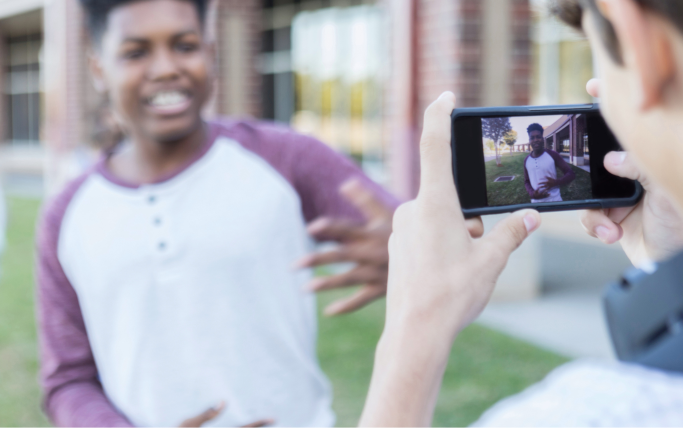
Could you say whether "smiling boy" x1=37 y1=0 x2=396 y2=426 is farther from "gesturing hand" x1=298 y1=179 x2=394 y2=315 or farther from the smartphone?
the smartphone

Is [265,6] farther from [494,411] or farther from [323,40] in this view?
[494,411]

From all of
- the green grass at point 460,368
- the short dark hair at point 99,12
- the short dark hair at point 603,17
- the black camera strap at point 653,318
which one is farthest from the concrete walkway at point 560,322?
the black camera strap at point 653,318

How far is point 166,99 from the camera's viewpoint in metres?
1.90

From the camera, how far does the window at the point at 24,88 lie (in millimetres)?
19656

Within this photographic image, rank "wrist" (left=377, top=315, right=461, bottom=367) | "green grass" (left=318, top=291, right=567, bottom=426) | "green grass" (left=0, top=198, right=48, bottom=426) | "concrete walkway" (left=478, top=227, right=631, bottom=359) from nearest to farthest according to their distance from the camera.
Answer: "wrist" (left=377, top=315, right=461, bottom=367) < "green grass" (left=318, top=291, right=567, bottom=426) < "green grass" (left=0, top=198, right=48, bottom=426) < "concrete walkway" (left=478, top=227, right=631, bottom=359)

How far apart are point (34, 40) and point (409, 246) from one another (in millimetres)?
21311

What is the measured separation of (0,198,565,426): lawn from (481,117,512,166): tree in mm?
2822

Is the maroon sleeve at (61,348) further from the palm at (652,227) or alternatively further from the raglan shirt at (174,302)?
the palm at (652,227)

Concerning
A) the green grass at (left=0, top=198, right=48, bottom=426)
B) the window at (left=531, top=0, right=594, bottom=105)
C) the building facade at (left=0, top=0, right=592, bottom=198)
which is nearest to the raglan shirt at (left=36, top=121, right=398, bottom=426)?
the green grass at (left=0, top=198, right=48, bottom=426)

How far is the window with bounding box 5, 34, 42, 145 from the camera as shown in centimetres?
1966

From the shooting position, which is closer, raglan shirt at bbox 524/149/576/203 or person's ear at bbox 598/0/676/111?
person's ear at bbox 598/0/676/111

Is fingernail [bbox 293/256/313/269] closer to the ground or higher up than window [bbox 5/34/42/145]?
closer to the ground

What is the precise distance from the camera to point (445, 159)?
0.90 meters

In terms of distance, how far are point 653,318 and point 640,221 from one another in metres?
0.61
